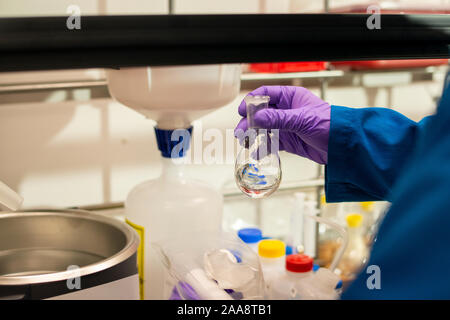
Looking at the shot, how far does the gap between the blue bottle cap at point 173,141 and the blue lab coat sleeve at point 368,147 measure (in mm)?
318

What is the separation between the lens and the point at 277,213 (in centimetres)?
181

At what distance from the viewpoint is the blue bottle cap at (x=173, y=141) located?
3.48 ft

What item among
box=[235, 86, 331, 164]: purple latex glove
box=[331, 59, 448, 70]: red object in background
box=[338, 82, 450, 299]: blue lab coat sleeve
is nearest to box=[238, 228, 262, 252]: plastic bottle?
box=[235, 86, 331, 164]: purple latex glove

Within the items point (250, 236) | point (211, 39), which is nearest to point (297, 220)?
point (250, 236)

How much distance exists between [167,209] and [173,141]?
15 cm

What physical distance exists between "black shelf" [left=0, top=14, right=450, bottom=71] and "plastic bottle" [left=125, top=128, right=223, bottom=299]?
634mm

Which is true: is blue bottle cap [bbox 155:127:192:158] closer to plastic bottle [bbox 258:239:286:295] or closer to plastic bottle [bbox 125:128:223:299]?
plastic bottle [bbox 125:128:223:299]

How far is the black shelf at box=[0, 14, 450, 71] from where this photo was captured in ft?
1.25

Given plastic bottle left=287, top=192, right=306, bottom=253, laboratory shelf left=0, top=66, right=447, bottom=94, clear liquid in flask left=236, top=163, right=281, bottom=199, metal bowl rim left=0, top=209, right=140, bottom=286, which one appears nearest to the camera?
clear liquid in flask left=236, top=163, right=281, bottom=199

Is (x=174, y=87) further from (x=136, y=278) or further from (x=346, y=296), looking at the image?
(x=346, y=296)

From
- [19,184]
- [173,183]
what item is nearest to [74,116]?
[19,184]

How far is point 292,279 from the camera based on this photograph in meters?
1.03

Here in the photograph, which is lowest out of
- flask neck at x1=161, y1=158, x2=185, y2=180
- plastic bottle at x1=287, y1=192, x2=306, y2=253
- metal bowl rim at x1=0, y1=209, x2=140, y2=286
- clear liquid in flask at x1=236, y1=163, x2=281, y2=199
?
plastic bottle at x1=287, y1=192, x2=306, y2=253

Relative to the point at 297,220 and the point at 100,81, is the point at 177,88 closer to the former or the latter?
the point at 100,81
